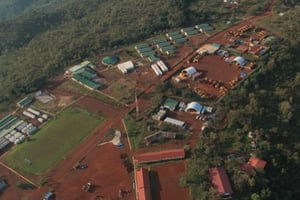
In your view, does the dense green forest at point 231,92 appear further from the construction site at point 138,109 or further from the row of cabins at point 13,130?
the row of cabins at point 13,130

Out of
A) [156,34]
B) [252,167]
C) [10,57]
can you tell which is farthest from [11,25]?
[252,167]

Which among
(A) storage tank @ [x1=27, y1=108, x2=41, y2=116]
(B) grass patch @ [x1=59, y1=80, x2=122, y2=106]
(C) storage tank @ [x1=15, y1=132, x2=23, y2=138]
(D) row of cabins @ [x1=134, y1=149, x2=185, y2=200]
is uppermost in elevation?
(D) row of cabins @ [x1=134, y1=149, x2=185, y2=200]

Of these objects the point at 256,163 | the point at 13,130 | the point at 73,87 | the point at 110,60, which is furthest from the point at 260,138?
the point at 13,130

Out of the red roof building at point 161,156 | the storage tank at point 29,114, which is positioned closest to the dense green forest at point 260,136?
the red roof building at point 161,156

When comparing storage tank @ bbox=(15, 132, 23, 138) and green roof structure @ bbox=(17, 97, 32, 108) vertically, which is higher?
green roof structure @ bbox=(17, 97, 32, 108)

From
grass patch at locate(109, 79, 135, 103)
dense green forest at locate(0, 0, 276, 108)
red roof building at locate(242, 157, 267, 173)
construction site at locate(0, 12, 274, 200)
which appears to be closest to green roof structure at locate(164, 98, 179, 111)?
construction site at locate(0, 12, 274, 200)

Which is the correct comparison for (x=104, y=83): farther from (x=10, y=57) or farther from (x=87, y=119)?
(x=10, y=57)

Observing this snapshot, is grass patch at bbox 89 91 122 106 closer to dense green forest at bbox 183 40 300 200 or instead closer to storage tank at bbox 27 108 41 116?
storage tank at bbox 27 108 41 116
